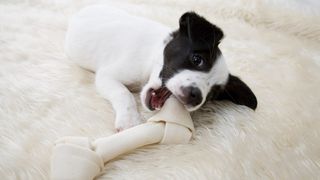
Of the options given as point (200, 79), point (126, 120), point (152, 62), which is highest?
point (200, 79)

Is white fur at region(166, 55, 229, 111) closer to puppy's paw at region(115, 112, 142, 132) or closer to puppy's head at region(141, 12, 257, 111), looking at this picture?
puppy's head at region(141, 12, 257, 111)

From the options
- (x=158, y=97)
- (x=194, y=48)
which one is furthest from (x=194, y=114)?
(x=194, y=48)

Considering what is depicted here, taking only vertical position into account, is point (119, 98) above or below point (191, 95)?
below

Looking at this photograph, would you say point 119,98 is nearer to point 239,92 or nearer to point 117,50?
point 117,50

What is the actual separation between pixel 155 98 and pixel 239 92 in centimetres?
35

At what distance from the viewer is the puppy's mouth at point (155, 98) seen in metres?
1.73

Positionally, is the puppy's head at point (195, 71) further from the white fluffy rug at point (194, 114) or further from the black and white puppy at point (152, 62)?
the white fluffy rug at point (194, 114)

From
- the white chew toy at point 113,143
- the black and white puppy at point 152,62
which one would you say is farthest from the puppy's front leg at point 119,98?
the white chew toy at point 113,143

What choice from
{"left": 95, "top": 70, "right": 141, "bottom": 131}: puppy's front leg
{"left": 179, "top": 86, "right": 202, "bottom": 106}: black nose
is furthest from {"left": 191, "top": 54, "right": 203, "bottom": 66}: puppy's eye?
{"left": 95, "top": 70, "right": 141, "bottom": 131}: puppy's front leg

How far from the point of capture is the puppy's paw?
5.54 feet

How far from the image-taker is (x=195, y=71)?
165cm

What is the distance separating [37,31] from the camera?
8.47 ft

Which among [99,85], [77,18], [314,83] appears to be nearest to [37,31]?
[77,18]

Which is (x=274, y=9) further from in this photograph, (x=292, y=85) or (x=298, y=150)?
(x=298, y=150)
